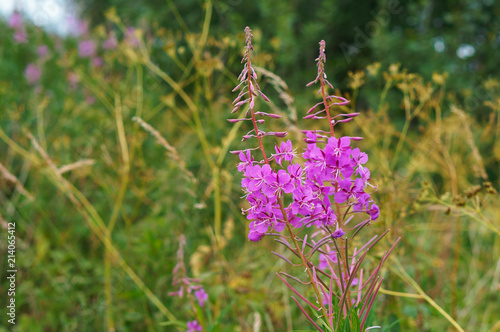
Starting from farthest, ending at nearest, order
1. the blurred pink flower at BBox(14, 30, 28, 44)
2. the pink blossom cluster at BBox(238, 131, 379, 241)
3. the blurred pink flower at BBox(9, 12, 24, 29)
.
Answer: the blurred pink flower at BBox(9, 12, 24, 29), the blurred pink flower at BBox(14, 30, 28, 44), the pink blossom cluster at BBox(238, 131, 379, 241)

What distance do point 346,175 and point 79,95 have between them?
5.16 m

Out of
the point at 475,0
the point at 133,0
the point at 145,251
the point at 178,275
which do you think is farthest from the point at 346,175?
the point at 133,0

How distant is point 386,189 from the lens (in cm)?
199

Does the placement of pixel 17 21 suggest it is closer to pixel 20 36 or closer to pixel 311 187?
pixel 20 36

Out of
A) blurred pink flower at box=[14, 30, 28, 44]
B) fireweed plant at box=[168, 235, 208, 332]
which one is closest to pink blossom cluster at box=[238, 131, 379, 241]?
fireweed plant at box=[168, 235, 208, 332]

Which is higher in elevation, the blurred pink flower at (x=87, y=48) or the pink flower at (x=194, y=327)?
the blurred pink flower at (x=87, y=48)

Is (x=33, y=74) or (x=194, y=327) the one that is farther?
(x=33, y=74)

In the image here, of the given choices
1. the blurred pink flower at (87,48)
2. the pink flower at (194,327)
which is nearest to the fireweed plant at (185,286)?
the pink flower at (194,327)

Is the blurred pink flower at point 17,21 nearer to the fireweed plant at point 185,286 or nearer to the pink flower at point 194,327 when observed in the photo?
the fireweed plant at point 185,286

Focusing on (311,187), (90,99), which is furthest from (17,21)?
(311,187)

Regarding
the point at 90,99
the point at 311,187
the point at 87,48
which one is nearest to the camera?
the point at 311,187

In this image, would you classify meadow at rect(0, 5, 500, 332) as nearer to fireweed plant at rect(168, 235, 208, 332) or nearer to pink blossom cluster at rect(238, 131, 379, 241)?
fireweed plant at rect(168, 235, 208, 332)

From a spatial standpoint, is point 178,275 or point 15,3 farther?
point 15,3

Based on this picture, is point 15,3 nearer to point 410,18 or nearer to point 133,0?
point 133,0
